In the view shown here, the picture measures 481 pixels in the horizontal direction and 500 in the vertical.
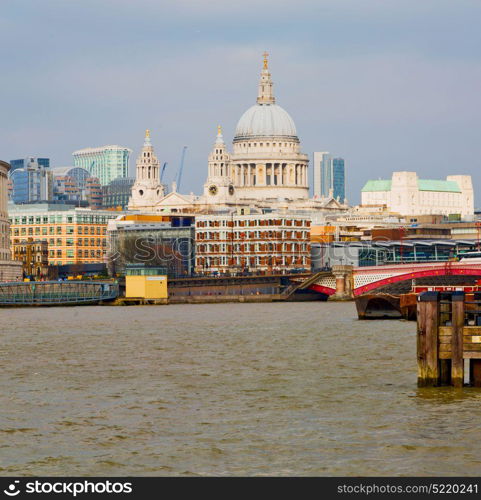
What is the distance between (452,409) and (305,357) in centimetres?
2084

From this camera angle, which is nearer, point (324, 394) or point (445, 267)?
point (324, 394)

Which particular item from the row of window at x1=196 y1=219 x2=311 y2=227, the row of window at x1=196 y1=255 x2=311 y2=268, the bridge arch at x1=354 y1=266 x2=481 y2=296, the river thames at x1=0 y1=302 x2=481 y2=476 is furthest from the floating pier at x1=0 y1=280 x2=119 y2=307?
the river thames at x1=0 y1=302 x2=481 y2=476

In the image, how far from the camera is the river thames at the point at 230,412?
36531 millimetres

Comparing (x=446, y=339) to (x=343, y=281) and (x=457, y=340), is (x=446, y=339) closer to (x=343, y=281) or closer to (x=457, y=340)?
(x=457, y=340)

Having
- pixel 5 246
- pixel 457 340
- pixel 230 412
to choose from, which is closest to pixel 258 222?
pixel 5 246

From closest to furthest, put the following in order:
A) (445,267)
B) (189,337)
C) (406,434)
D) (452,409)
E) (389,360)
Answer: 1. (406,434)
2. (452,409)
3. (389,360)
4. (189,337)
5. (445,267)

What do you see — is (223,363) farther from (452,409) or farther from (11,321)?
(11,321)

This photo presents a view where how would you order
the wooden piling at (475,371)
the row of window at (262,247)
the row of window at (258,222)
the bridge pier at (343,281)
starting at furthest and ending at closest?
the row of window at (258,222) < the row of window at (262,247) < the bridge pier at (343,281) < the wooden piling at (475,371)

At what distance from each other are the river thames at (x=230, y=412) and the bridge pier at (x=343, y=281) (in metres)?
96.5

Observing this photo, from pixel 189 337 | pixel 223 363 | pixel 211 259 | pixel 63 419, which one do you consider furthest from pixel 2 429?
pixel 211 259

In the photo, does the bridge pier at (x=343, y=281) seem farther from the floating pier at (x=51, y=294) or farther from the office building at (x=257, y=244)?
the floating pier at (x=51, y=294)

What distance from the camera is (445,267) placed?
13900cm

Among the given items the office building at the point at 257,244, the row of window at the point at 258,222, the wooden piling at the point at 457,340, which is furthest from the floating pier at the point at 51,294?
the wooden piling at the point at 457,340

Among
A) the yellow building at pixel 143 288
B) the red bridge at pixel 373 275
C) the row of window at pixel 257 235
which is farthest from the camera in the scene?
the row of window at pixel 257 235
